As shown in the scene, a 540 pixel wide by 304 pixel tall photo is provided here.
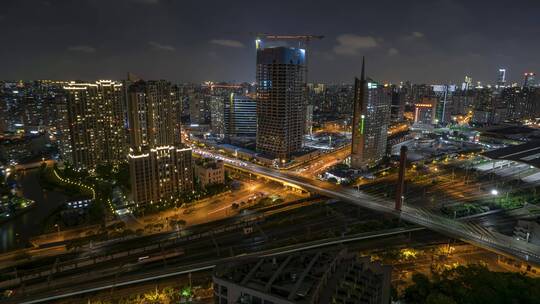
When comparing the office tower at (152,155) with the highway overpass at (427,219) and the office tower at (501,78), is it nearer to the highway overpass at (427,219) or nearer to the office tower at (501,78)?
the highway overpass at (427,219)

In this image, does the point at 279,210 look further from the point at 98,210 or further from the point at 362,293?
the point at 362,293

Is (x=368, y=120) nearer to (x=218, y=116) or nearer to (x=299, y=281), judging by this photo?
(x=218, y=116)

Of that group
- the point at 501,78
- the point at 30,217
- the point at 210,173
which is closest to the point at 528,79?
the point at 501,78

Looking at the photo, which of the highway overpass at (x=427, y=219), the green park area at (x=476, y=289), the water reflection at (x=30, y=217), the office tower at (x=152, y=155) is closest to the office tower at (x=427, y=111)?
the highway overpass at (x=427, y=219)

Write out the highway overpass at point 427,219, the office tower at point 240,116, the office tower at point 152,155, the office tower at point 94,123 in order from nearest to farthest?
the highway overpass at point 427,219 < the office tower at point 152,155 < the office tower at point 94,123 < the office tower at point 240,116

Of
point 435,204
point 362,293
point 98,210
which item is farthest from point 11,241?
point 435,204

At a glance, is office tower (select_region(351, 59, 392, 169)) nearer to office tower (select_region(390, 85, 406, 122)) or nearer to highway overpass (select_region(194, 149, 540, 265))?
highway overpass (select_region(194, 149, 540, 265))
